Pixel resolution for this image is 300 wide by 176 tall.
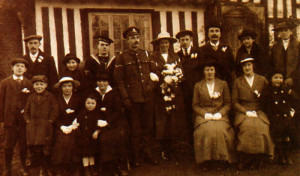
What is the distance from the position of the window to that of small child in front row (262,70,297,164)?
3599 millimetres

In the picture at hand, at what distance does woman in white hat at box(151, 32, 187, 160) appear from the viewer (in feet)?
20.5

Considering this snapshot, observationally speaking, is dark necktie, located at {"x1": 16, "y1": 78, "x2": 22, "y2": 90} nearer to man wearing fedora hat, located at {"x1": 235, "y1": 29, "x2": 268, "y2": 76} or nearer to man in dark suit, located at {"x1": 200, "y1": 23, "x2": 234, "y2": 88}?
man in dark suit, located at {"x1": 200, "y1": 23, "x2": 234, "y2": 88}

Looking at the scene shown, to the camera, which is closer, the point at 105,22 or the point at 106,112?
the point at 106,112

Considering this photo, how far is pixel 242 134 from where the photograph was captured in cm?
575

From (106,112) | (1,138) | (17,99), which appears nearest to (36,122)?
(17,99)

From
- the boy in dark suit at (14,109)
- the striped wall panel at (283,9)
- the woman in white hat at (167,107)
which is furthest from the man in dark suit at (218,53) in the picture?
the striped wall panel at (283,9)

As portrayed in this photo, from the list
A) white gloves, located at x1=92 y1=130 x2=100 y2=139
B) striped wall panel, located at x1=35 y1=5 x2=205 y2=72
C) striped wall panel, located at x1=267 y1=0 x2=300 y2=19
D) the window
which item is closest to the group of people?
white gloves, located at x1=92 y1=130 x2=100 y2=139

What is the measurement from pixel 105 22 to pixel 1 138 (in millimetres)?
3410

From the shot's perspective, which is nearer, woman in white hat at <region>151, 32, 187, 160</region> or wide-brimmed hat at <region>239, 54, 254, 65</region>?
wide-brimmed hat at <region>239, 54, 254, 65</region>

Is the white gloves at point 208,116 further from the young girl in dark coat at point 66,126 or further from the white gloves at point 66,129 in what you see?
the white gloves at point 66,129

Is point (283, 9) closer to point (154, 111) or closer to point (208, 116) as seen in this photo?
point (208, 116)

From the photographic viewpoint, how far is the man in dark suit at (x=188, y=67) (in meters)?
6.57

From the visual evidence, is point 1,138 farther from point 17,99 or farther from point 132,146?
point 132,146

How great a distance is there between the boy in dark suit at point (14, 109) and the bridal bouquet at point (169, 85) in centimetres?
221
